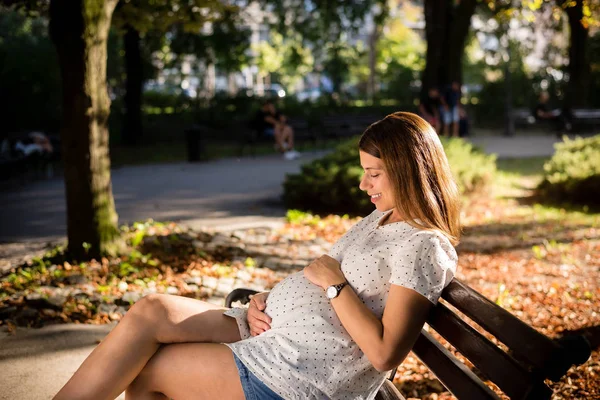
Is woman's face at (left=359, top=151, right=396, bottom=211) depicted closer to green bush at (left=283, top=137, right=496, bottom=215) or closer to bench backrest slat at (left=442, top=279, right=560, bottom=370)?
bench backrest slat at (left=442, top=279, right=560, bottom=370)

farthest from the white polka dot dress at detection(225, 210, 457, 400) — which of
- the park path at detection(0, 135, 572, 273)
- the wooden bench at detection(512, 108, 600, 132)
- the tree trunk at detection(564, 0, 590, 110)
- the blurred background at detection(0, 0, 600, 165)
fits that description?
the tree trunk at detection(564, 0, 590, 110)

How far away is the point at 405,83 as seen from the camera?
32.1 m

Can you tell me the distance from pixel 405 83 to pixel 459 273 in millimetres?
26326

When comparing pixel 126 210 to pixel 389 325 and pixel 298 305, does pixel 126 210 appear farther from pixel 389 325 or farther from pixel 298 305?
pixel 389 325

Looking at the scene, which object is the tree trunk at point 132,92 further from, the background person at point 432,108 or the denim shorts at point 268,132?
the background person at point 432,108

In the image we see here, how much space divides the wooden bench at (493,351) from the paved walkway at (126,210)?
2.23 metres

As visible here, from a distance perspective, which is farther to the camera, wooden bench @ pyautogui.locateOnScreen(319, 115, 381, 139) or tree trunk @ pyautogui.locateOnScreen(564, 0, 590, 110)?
tree trunk @ pyautogui.locateOnScreen(564, 0, 590, 110)

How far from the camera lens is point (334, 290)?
2385 mm

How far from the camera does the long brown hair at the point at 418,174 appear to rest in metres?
2.37

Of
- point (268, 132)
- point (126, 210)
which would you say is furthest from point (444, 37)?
point (126, 210)

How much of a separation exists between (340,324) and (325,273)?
19cm

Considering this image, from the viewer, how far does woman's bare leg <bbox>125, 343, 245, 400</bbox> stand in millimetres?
2396

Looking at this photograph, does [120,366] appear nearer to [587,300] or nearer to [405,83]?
[587,300]

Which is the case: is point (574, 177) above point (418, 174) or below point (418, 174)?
below
